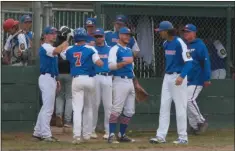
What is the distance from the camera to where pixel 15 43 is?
40.3 feet

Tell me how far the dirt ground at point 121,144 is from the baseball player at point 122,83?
1.27 ft

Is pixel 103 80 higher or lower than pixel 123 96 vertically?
higher

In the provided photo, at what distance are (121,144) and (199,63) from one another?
2.80 metres

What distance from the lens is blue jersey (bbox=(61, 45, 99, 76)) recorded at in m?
10.6

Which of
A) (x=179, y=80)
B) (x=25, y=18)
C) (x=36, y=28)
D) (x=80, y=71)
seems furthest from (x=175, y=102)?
(x=25, y=18)

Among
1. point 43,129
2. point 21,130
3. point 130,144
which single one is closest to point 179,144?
point 130,144

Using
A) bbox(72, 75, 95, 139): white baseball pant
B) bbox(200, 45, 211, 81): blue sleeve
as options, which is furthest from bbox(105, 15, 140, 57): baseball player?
bbox(72, 75, 95, 139): white baseball pant

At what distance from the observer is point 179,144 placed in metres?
10.7

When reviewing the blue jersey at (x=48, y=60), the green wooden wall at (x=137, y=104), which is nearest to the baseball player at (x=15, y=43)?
the green wooden wall at (x=137, y=104)

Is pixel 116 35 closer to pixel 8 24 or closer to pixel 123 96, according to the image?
pixel 123 96

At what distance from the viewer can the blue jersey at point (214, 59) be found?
13.6 m

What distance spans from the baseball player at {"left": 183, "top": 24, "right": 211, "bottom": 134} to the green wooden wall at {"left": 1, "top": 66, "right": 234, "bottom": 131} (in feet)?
2.35

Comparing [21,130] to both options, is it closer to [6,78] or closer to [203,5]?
[6,78]

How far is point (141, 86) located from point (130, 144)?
2.37 meters
